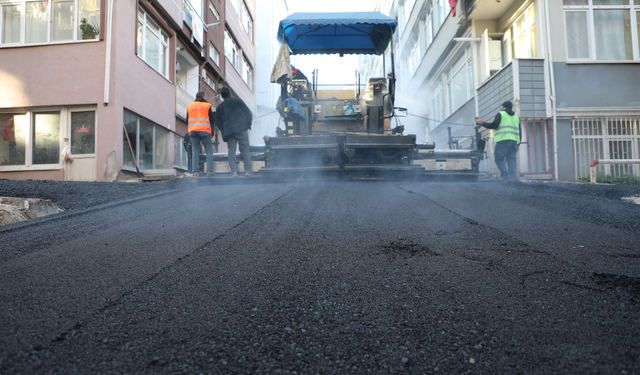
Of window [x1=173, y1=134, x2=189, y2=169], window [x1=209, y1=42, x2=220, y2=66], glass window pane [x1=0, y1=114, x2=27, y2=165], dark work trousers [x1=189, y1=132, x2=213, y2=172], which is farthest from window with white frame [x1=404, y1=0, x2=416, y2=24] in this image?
glass window pane [x1=0, y1=114, x2=27, y2=165]

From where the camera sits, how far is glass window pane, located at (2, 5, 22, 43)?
10.9 m

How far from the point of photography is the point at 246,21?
26.6 meters

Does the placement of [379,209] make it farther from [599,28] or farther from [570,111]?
[599,28]

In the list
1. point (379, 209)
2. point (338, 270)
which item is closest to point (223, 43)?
point (379, 209)

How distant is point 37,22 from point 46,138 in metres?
3.16

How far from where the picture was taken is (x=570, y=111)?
36.0 ft

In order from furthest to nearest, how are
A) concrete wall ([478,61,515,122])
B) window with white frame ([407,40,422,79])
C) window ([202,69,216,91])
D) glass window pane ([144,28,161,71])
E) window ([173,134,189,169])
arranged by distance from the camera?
window with white frame ([407,40,422,79]) → window ([202,69,216,91]) → window ([173,134,189,169]) → glass window pane ([144,28,161,71]) → concrete wall ([478,61,515,122])

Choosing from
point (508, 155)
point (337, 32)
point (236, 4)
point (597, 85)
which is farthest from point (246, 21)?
point (508, 155)

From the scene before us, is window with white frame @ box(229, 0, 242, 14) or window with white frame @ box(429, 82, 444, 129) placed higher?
window with white frame @ box(229, 0, 242, 14)

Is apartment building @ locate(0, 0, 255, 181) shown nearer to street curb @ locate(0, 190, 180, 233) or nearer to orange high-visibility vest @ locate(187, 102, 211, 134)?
orange high-visibility vest @ locate(187, 102, 211, 134)

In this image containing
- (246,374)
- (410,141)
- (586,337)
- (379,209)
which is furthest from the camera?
(410,141)

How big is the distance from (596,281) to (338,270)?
1.54m

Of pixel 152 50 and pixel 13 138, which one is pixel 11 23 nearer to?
pixel 13 138

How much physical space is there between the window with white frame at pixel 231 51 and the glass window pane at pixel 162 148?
29.1ft
